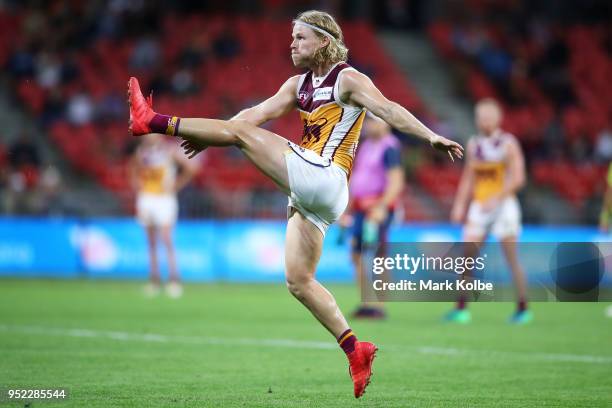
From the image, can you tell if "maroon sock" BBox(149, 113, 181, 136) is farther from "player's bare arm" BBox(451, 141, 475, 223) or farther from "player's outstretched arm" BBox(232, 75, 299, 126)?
"player's bare arm" BBox(451, 141, 475, 223)

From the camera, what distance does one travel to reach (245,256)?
20.7 meters

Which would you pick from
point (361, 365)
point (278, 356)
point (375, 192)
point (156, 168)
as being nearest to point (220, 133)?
point (361, 365)

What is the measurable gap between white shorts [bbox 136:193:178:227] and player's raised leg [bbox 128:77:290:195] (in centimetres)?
1069

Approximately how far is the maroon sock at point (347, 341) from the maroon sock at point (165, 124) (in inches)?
66.6

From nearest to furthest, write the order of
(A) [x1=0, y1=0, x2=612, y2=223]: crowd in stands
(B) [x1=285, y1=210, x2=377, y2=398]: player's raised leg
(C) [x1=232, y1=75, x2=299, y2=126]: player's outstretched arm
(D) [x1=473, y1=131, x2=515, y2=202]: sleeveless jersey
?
(B) [x1=285, y1=210, x2=377, y2=398]: player's raised leg
(C) [x1=232, y1=75, x2=299, y2=126]: player's outstretched arm
(D) [x1=473, y1=131, x2=515, y2=202]: sleeveless jersey
(A) [x1=0, y1=0, x2=612, y2=223]: crowd in stands

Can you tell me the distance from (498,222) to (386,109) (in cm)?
677

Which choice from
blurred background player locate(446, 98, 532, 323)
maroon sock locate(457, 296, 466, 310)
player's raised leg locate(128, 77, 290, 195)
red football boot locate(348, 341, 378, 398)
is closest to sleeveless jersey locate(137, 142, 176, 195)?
blurred background player locate(446, 98, 532, 323)

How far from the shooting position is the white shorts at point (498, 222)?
12.9 m

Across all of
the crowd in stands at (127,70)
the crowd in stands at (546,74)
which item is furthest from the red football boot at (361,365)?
the crowd in stands at (546,74)

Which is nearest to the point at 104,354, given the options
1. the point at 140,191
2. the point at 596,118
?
the point at 140,191

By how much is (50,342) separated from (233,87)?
17.5 m

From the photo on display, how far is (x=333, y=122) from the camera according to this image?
22.8 feet

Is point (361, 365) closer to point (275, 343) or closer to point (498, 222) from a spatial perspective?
point (275, 343)

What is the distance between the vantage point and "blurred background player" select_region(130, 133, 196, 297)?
679 inches
